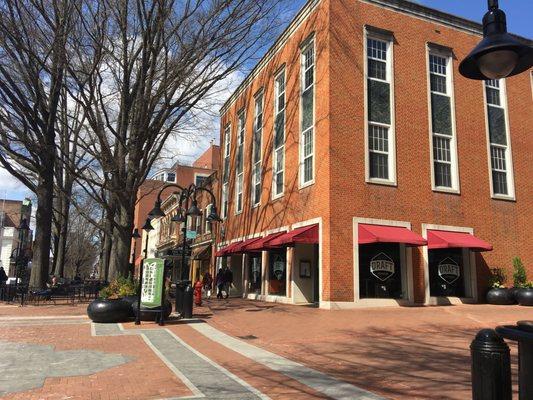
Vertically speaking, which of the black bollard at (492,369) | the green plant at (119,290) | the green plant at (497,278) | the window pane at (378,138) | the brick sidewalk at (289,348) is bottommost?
the brick sidewalk at (289,348)

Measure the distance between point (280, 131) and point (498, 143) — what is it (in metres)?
9.86

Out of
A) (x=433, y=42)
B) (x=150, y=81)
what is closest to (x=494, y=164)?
(x=433, y=42)

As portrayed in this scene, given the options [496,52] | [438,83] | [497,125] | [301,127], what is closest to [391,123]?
[438,83]

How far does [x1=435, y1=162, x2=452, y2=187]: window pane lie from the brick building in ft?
0.16

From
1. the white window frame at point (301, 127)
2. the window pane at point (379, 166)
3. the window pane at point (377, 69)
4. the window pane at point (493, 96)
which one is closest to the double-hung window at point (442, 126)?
the window pane at point (379, 166)

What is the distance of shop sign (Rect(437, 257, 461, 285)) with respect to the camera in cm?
1924

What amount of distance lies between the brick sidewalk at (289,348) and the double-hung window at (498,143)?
7515mm

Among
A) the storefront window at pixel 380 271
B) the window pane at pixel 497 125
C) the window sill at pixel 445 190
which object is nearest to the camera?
the storefront window at pixel 380 271

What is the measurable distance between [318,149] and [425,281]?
6.52 metres

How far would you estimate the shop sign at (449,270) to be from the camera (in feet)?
63.1

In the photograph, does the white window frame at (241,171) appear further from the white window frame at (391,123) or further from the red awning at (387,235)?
the red awning at (387,235)

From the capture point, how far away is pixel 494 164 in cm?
2156

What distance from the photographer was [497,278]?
1998 cm

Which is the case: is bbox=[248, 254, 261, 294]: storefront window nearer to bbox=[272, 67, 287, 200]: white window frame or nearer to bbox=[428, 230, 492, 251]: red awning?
bbox=[272, 67, 287, 200]: white window frame
